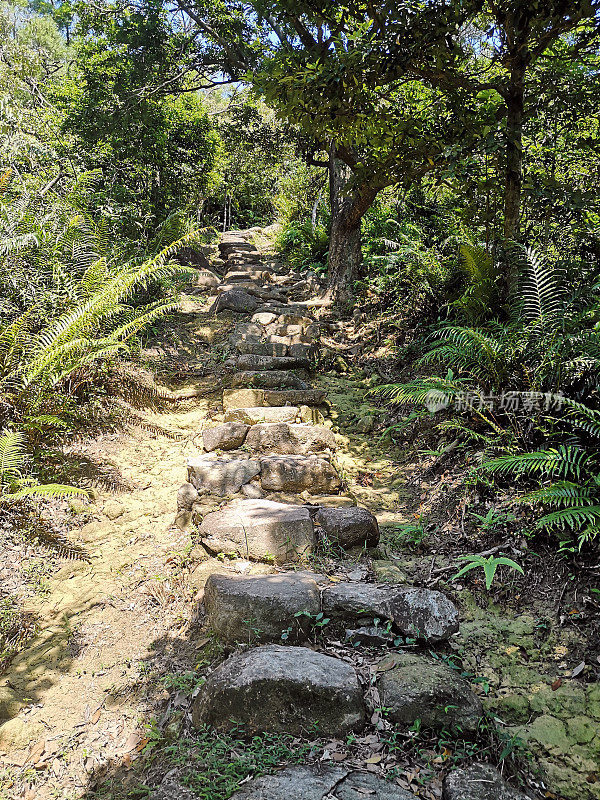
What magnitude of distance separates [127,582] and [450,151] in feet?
12.5

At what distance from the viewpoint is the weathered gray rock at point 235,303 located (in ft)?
25.5

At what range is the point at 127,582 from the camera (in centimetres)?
291

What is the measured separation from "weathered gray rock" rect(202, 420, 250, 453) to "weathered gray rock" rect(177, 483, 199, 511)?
63cm

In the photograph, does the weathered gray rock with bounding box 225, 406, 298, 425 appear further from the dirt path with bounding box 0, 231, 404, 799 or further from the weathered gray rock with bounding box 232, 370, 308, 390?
the weathered gray rock with bounding box 232, 370, 308, 390

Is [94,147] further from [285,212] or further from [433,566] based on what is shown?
[433,566]

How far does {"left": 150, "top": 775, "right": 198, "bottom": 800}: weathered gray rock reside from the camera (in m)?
1.71

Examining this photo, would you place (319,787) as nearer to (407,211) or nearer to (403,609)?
(403,609)

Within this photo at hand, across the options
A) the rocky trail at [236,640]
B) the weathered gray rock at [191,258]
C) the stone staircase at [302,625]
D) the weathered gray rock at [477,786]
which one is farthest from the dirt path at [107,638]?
the weathered gray rock at [191,258]

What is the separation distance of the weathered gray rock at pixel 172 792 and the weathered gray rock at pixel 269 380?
3868mm

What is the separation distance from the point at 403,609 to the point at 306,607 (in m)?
0.49

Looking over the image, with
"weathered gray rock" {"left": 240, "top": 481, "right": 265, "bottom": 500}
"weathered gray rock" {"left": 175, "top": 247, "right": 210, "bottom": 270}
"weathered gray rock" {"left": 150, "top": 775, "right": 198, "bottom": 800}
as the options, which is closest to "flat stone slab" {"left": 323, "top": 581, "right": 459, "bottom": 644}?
"weathered gray rock" {"left": 150, "top": 775, "right": 198, "bottom": 800}

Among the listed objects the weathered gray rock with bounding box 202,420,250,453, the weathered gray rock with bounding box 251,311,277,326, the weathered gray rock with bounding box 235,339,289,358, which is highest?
the weathered gray rock with bounding box 251,311,277,326

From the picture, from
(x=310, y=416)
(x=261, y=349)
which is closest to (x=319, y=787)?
(x=310, y=416)

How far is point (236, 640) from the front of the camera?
2387 millimetres
